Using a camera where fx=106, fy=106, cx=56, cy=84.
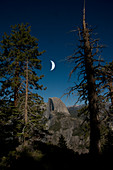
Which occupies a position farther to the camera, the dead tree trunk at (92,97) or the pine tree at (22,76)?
the pine tree at (22,76)

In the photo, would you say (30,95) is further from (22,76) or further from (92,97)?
(92,97)

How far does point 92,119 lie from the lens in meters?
5.74

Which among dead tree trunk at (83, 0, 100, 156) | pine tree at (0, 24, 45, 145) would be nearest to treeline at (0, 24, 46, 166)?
pine tree at (0, 24, 45, 145)

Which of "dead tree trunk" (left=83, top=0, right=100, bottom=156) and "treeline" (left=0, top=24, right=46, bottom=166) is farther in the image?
"treeline" (left=0, top=24, right=46, bottom=166)

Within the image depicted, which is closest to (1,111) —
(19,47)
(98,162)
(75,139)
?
(19,47)

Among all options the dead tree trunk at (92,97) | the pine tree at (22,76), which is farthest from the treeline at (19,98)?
the dead tree trunk at (92,97)

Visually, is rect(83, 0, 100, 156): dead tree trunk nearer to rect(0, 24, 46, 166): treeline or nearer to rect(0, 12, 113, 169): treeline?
rect(0, 12, 113, 169): treeline

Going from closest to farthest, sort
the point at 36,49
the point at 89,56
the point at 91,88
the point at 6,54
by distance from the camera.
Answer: the point at 91,88, the point at 89,56, the point at 6,54, the point at 36,49

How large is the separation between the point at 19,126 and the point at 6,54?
9.80m

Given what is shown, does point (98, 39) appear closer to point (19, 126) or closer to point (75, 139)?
point (19, 126)

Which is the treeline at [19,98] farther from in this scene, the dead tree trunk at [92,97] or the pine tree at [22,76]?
the dead tree trunk at [92,97]

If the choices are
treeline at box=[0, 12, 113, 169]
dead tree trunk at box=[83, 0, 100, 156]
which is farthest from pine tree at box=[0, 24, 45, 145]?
dead tree trunk at box=[83, 0, 100, 156]

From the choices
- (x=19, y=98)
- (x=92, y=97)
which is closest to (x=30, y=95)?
(x=19, y=98)

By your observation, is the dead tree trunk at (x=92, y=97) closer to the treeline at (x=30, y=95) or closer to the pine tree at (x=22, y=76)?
the treeline at (x=30, y=95)
